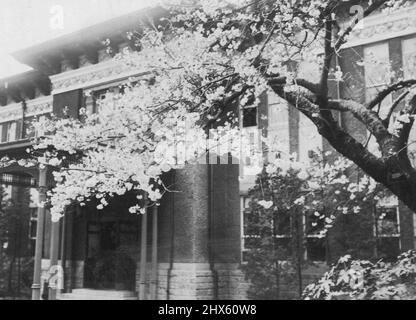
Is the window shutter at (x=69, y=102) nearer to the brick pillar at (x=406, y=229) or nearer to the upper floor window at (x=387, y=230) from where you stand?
the upper floor window at (x=387, y=230)

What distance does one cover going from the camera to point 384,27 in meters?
14.0

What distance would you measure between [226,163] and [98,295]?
573cm

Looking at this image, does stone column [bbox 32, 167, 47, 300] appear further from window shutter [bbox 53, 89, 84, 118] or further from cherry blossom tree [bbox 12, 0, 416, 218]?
window shutter [bbox 53, 89, 84, 118]

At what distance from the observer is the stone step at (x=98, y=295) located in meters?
15.8

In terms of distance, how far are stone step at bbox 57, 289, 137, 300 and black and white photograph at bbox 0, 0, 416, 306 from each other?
0.06m

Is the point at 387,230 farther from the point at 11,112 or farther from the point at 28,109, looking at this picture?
the point at 11,112

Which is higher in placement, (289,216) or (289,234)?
(289,216)

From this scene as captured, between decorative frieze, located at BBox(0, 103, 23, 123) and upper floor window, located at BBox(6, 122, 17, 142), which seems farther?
upper floor window, located at BBox(6, 122, 17, 142)

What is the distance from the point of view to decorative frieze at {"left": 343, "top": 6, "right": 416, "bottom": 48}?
13570 millimetres

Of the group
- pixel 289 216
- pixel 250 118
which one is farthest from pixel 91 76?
pixel 289 216

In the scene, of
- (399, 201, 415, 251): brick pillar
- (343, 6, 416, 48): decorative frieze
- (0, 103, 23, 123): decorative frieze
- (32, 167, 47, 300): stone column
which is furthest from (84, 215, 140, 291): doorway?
(343, 6, 416, 48): decorative frieze

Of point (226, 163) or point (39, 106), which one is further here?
point (39, 106)

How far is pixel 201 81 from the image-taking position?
9.91 metres

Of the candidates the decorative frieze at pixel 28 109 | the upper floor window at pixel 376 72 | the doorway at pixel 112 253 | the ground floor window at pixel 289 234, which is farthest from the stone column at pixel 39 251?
the upper floor window at pixel 376 72
